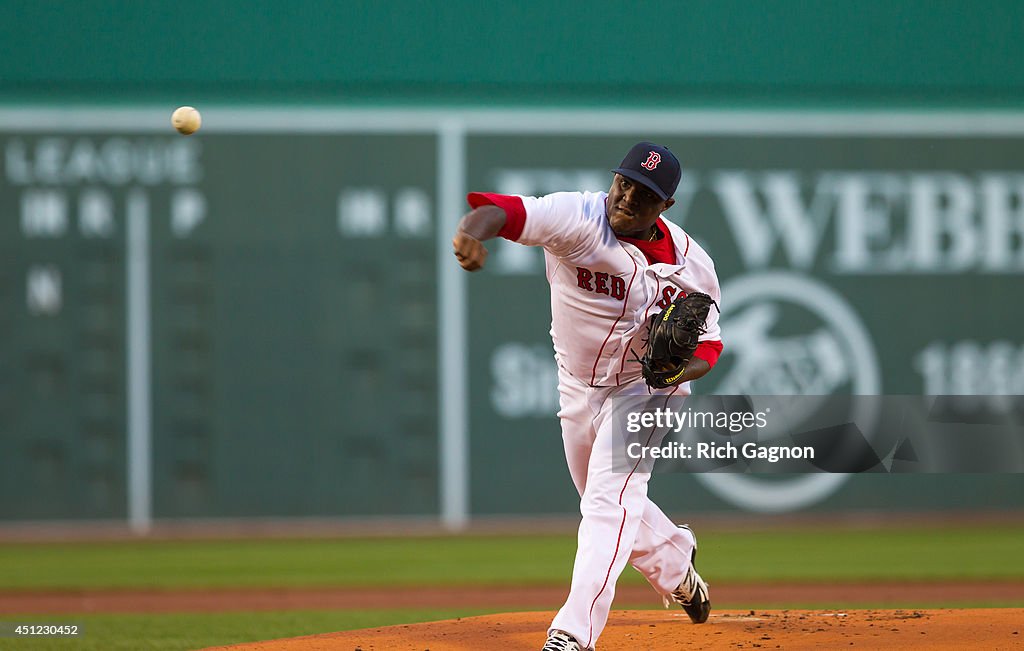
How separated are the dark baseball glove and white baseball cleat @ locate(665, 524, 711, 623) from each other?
0.64 m

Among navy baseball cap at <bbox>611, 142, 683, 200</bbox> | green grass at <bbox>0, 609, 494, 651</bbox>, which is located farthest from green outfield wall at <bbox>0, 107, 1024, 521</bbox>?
navy baseball cap at <bbox>611, 142, 683, 200</bbox>

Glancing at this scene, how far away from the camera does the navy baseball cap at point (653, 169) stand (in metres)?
3.65

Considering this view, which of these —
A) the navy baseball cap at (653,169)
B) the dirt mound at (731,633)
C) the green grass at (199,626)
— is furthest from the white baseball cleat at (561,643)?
the green grass at (199,626)

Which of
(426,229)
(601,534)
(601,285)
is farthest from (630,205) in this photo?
(426,229)

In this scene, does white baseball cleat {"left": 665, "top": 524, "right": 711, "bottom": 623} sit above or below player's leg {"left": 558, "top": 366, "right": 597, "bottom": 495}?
below

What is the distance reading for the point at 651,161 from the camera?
3.66 metres

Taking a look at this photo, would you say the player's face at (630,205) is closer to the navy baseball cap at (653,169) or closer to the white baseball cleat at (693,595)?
the navy baseball cap at (653,169)

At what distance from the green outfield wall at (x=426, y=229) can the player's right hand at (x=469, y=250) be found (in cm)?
497

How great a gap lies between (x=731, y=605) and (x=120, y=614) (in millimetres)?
2648

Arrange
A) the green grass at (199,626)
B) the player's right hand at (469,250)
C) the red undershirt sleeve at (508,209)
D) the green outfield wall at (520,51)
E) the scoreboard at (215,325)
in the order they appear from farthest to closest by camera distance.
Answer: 1. the green outfield wall at (520,51)
2. the scoreboard at (215,325)
3. the green grass at (199,626)
4. the red undershirt sleeve at (508,209)
5. the player's right hand at (469,250)

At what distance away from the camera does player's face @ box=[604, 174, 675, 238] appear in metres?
3.70

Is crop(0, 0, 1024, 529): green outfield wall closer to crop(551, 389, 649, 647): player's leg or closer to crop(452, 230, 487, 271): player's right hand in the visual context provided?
crop(551, 389, 649, 647): player's leg

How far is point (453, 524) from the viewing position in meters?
8.38

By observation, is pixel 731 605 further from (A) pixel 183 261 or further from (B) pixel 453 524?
(A) pixel 183 261
